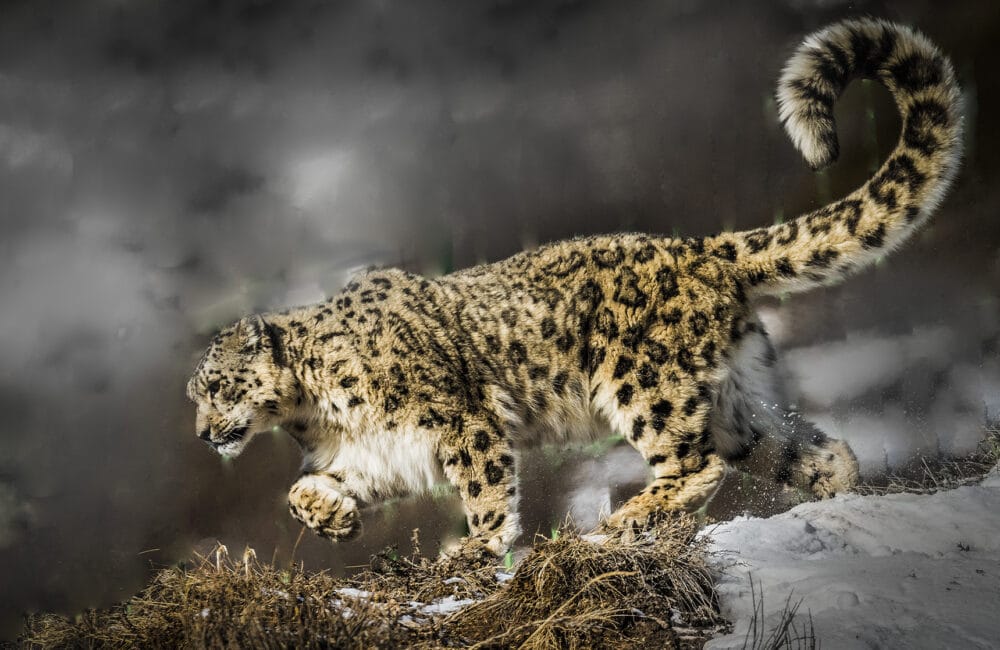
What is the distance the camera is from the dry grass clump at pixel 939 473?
16.7 feet

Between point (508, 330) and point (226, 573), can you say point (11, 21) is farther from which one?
point (226, 573)

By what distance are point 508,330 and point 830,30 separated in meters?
2.52

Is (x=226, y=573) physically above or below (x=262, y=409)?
below

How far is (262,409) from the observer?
527cm

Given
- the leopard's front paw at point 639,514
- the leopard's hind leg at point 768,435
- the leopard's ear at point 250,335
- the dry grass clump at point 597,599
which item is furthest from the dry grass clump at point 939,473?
the leopard's ear at point 250,335

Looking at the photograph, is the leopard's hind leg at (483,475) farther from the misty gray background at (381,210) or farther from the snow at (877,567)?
the misty gray background at (381,210)

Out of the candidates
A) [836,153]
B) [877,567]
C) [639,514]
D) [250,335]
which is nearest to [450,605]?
[639,514]

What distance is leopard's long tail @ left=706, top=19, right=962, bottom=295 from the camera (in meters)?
4.62

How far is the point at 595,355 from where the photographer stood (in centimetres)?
506

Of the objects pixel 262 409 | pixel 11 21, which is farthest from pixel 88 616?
pixel 11 21

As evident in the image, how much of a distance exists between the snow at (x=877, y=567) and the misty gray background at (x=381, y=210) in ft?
5.69

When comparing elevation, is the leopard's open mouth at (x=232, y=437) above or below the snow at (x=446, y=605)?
above

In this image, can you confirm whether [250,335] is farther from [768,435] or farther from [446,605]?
[768,435]

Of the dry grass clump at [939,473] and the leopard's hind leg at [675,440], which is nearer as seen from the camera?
the leopard's hind leg at [675,440]
